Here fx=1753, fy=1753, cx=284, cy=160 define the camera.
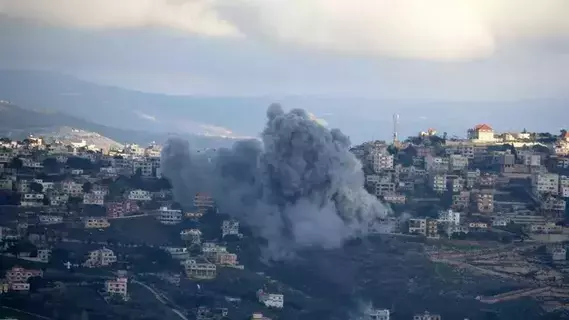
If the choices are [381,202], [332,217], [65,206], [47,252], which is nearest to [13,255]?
[47,252]

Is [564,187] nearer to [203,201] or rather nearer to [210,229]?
[203,201]

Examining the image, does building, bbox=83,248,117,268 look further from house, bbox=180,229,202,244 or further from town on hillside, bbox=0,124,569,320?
house, bbox=180,229,202,244

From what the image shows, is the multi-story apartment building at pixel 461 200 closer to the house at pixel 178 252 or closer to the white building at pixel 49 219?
the house at pixel 178 252

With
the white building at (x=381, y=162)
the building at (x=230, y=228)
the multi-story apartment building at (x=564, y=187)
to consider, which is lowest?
the building at (x=230, y=228)

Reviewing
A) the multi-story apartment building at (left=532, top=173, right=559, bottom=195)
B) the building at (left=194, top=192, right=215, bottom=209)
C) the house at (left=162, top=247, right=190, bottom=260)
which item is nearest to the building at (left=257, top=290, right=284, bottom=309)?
the house at (left=162, top=247, right=190, bottom=260)

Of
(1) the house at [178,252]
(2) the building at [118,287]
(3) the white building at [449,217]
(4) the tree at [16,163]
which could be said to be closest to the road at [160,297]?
(2) the building at [118,287]

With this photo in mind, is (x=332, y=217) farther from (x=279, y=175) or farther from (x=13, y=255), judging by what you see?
(x=13, y=255)

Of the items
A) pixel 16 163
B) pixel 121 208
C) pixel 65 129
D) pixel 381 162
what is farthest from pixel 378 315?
pixel 65 129
